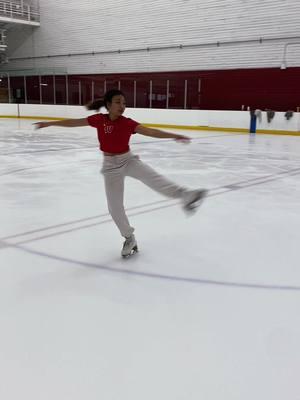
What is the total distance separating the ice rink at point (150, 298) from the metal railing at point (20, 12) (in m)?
22.9

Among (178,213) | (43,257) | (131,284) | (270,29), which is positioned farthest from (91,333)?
(270,29)

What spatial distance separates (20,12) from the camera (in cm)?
2598

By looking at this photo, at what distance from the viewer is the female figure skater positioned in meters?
3.16

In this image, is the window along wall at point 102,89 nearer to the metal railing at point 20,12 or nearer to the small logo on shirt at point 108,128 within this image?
the metal railing at point 20,12

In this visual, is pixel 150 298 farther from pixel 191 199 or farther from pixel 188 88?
pixel 188 88

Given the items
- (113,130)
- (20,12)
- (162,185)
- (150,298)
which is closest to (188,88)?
(20,12)

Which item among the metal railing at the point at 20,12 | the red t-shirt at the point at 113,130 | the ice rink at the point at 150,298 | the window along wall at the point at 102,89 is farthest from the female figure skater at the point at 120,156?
the metal railing at the point at 20,12

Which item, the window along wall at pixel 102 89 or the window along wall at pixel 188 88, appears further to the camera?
the window along wall at pixel 102 89

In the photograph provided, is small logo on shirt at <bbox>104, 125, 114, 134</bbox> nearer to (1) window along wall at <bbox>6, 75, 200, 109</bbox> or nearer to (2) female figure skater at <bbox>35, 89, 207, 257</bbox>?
(2) female figure skater at <bbox>35, 89, 207, 257</bbox>

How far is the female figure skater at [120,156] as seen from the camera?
316cm

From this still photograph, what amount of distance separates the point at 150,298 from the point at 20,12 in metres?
27.0

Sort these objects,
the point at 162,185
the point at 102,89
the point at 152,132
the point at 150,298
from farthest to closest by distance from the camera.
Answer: the point at 102,89 → the point at 162,185 → the point at 152,132 → the point at 150,298

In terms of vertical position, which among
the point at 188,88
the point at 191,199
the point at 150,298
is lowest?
the point at 150,298

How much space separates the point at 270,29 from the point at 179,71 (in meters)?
4.37
